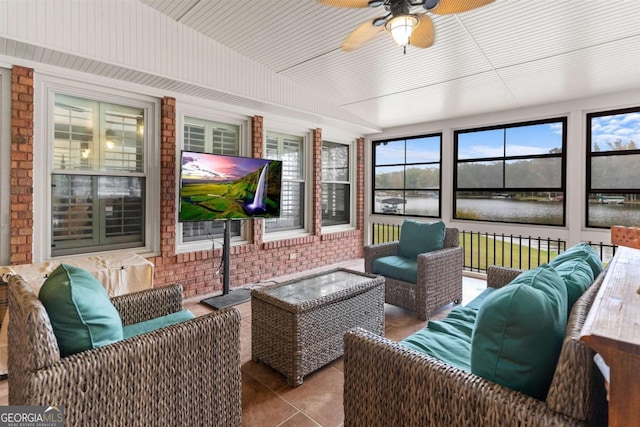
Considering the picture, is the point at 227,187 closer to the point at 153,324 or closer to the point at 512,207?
the point at 153,324

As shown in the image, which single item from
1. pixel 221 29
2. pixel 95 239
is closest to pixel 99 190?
pixel 95 239

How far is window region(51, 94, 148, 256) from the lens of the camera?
10.2ft

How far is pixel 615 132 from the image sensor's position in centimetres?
387

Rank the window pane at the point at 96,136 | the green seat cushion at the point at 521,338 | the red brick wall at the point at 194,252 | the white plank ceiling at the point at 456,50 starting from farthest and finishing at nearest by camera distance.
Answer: the window pane at the point at 96,136 < the red brick wall at the point at 194,252 < the white plank ceiling at the point at 456,50 < the green seat cushion at the point at 521,338

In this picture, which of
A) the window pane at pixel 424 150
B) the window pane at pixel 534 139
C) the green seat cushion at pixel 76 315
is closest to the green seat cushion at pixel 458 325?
the green seat cushion at pixel 76 315

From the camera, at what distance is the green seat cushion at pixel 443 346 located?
1.50 meters

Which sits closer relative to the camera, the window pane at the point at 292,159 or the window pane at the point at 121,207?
the window pane at the point at 121,207

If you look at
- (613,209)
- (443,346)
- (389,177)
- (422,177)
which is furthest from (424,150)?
(443,346)

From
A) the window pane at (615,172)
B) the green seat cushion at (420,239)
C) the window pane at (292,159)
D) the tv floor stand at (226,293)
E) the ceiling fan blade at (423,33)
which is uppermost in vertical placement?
the ceiling fan blade at (423,33)

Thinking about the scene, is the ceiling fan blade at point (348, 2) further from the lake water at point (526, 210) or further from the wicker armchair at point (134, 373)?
the lake water at point (526, 210)

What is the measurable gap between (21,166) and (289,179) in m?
3.08

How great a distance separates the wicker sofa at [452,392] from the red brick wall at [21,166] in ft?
9.92

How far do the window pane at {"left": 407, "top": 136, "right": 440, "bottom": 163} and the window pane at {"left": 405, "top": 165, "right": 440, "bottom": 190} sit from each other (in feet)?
0.38

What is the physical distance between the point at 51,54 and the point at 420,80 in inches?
140
